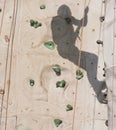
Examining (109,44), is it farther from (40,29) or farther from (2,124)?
(2,124)

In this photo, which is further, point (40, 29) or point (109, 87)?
point (40, 29)

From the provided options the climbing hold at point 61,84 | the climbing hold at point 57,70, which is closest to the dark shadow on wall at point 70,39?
the climbing hold at point 57,70

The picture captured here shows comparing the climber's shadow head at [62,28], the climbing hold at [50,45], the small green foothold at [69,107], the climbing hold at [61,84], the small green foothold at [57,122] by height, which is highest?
the climber's shadow head at [62,28]

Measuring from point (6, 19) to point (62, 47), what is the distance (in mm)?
680

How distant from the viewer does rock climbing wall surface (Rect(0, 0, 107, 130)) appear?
434 cm

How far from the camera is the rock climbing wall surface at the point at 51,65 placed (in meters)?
4.34

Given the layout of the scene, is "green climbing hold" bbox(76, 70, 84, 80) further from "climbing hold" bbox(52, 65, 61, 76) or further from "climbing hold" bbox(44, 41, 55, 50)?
"climbing hold" bbox(44, 41, 55, 50)

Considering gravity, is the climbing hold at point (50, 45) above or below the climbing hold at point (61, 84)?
above

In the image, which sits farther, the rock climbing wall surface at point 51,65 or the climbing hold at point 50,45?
the climbing hold at point 50,45

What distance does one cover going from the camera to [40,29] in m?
4.50

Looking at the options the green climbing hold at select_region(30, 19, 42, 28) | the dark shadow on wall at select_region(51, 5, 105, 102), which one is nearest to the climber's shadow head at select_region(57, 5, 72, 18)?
the dark shadow on wall at select_region(51, 5, 105, 102)

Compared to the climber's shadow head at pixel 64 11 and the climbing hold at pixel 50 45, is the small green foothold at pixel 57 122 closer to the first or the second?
the climbing hold at pixel 50 45

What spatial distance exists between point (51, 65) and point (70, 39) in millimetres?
340

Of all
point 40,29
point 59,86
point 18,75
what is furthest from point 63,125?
point 40,29
